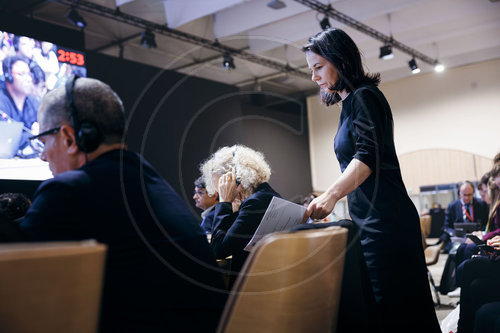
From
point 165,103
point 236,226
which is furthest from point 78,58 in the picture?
point 236,226

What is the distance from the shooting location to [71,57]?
5320 millimetres

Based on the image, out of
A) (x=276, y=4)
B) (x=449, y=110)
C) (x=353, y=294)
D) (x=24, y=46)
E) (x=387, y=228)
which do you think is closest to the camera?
(x=353, y=294)

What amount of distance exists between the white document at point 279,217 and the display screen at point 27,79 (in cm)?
290

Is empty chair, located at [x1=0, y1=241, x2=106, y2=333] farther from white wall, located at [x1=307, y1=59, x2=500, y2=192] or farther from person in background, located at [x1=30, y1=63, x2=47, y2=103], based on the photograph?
white wall, located at [x1=307, y1=59, x2=500, y2=192]

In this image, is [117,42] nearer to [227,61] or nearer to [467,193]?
[227,61]

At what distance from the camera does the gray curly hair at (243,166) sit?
100 inches

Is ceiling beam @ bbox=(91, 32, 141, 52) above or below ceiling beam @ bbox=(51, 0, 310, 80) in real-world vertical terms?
above

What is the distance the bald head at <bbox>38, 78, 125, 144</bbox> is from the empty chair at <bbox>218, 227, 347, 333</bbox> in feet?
1.70

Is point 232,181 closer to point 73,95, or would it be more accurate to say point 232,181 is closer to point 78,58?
point 73,95

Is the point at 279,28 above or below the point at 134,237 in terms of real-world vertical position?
above

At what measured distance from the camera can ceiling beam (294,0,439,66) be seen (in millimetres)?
7258

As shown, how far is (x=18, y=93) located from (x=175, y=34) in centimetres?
397

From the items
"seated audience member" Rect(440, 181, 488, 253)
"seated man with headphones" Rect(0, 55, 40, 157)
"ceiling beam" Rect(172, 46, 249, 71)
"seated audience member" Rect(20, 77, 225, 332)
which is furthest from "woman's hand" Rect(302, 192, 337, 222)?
"ceiling beam" Rect(172, 46, 249, 71)

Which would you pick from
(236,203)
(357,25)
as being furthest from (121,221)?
(357,25)
